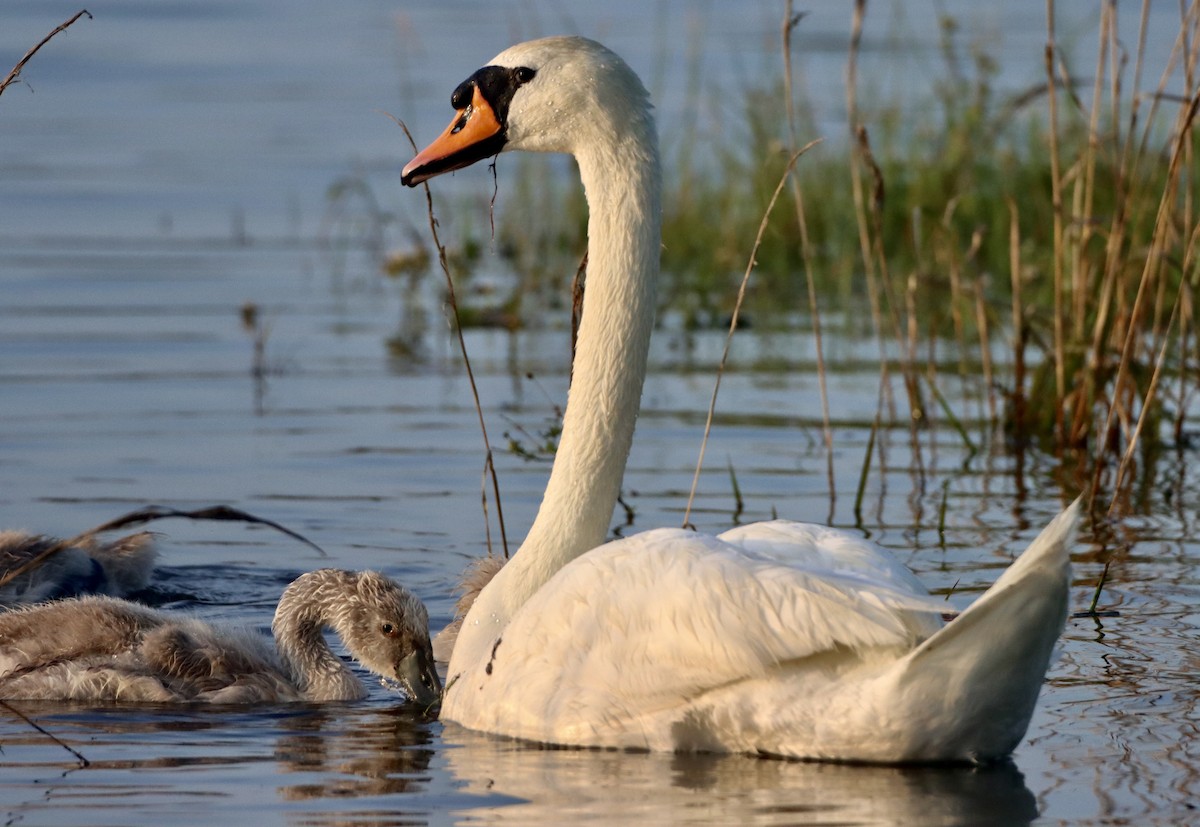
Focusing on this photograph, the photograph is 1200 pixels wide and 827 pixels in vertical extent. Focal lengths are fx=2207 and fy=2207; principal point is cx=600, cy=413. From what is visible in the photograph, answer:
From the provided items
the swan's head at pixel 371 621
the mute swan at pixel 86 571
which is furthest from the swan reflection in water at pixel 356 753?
the mute swan at pixel 86 571

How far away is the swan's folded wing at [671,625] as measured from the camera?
511cm

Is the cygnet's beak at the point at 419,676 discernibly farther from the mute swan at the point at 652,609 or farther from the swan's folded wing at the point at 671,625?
the swan's folded wing at the point at 671,625

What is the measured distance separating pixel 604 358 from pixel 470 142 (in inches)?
29.6

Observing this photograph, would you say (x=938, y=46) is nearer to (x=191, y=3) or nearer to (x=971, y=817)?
(x=191, y=3)

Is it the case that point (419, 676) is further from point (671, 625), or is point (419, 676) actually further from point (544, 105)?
point (544, 105)

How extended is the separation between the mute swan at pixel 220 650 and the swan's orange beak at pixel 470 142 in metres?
1.33

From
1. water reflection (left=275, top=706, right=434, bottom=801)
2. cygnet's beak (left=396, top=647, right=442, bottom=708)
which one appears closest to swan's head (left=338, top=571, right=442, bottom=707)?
cygnet's beak (left=396, top=647, right=442, bottom=708)

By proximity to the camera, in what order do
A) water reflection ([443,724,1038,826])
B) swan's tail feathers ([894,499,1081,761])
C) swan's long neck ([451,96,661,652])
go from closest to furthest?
swan's tail feathers ([894,499,1081,761])
water reflection ([443,724,1038,826])
swan's long neck ([451,96,661,652])

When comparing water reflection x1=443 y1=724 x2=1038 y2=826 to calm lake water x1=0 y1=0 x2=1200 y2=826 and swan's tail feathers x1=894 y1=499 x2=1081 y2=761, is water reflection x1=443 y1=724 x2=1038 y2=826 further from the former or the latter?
swan's tail feathers x1=894 y1=499 x2=1081 y2=761

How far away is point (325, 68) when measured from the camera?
23531 mm

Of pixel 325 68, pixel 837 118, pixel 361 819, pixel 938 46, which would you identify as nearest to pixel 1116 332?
pixel 361 819

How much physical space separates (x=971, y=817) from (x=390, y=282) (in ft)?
32.9

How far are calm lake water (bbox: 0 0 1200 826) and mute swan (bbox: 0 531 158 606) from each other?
0.46 feet

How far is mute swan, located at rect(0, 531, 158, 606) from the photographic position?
7871 millimetres
